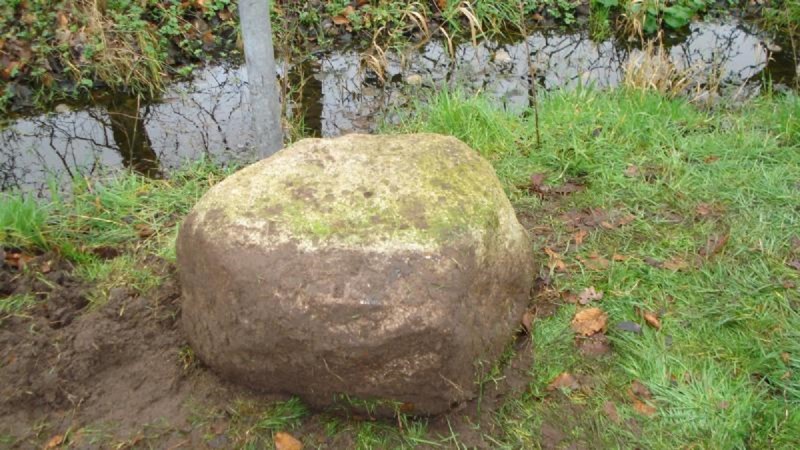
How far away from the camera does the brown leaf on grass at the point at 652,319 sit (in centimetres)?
305

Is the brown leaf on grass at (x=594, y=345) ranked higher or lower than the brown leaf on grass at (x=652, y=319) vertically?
lower

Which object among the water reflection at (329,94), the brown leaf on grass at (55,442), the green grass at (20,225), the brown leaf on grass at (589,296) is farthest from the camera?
the water reflection at (329,94)

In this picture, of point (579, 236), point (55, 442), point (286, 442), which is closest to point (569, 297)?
point (579, 236)

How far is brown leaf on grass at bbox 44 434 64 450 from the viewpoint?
2518mm

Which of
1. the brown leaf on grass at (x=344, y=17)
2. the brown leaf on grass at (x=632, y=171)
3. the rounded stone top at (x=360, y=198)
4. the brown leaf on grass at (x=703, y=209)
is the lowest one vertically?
the brown leaf on grass at (x=703, y=209)

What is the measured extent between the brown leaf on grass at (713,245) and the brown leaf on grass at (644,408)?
107 centimetres

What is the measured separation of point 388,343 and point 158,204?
7.25 feet

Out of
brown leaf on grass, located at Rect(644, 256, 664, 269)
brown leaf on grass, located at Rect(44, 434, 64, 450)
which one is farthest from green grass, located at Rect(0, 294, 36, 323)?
brown leaf on grass, located at Rect(644, 256, 664, 269)

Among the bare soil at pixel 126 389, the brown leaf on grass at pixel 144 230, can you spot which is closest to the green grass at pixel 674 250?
the bare soil at pixel 126 389

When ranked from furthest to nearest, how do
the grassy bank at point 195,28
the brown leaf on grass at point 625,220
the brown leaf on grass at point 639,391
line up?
the grassy bank at point 195,28 < the brown leaf on grass at point 625,220 < the brown leaf on grass at point 639,391

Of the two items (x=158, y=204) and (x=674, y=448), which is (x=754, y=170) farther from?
(x=158, y=204)

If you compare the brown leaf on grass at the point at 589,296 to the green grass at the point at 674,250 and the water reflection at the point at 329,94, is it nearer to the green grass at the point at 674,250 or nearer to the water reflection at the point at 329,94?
the green grass at the point at 674,250

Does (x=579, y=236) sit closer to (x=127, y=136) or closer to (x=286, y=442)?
(x=286, y=442)

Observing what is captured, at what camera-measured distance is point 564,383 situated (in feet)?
9.18
